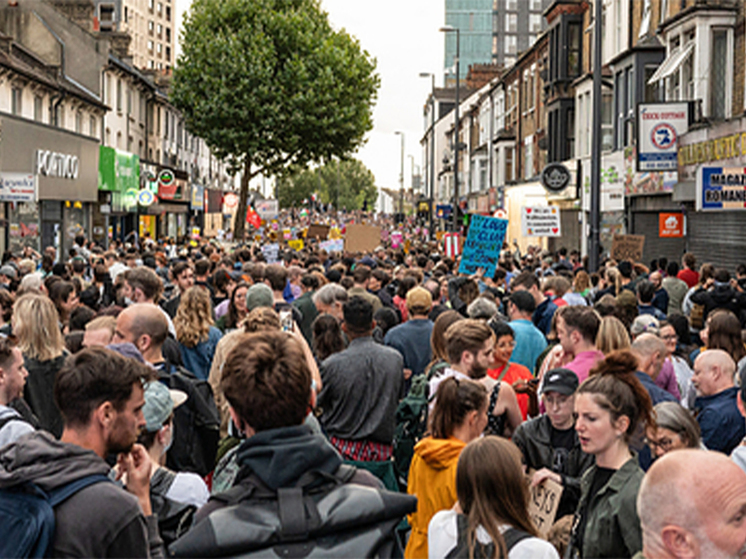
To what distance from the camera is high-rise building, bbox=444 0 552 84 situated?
125938 mm

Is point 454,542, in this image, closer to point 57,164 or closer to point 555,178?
point 555,178

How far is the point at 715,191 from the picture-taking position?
1716cm

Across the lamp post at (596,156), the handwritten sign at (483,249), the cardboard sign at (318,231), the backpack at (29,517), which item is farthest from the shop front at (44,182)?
the backpack at (29,517)

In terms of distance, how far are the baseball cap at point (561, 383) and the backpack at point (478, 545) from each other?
152cm

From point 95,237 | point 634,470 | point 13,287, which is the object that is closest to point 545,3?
point 95,237

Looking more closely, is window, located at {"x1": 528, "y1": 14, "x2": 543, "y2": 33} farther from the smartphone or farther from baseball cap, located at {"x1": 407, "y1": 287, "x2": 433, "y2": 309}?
Answer: the smartphone

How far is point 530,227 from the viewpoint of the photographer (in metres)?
20.5

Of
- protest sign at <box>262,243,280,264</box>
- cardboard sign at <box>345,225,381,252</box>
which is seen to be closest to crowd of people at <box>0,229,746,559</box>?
protest sign at <box>262,243,280,264</box>

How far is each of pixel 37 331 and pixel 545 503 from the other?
3.70 metres

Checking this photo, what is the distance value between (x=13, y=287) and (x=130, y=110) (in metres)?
36.7

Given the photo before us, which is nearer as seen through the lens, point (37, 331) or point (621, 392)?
point (621, 392)

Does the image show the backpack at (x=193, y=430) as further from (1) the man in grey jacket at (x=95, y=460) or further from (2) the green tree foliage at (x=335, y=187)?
(2) the green tree foliage at (x=335, y=187)

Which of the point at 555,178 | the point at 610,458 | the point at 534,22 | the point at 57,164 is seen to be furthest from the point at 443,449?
the point at 534,22

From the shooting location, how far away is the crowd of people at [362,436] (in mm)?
3004
